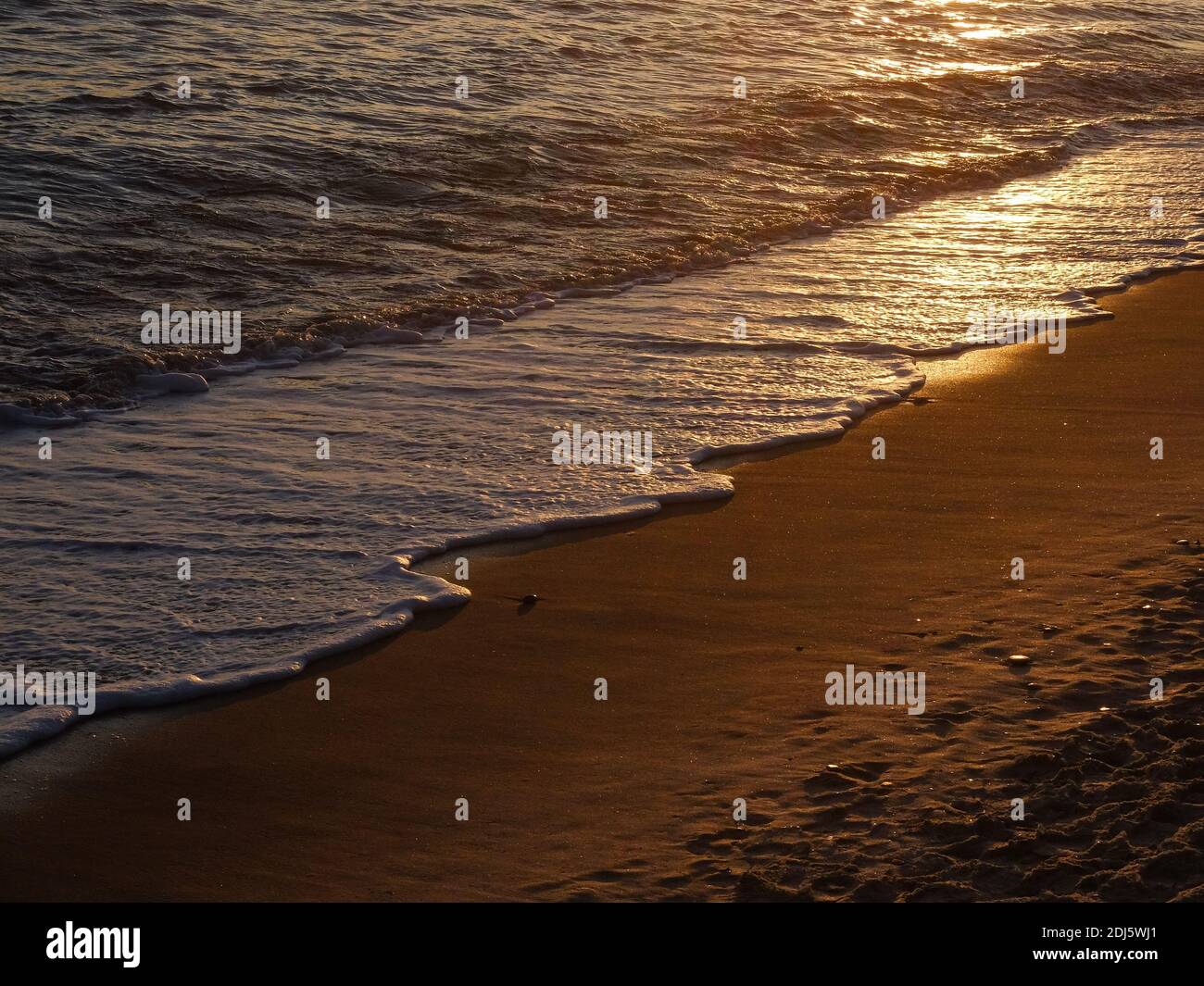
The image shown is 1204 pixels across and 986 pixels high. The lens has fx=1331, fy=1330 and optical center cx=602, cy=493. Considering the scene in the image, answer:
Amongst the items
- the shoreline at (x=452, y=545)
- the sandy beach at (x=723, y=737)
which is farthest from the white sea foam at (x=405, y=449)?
the sandy beach at (x=723, y=737)

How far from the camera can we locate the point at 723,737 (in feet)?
14.6

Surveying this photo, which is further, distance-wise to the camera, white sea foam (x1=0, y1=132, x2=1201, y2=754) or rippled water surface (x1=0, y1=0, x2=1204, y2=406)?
rippled water surface (x1=0, y1=0, x2=1204, y2=406)

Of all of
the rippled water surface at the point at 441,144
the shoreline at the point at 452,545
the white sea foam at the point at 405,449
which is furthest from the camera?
the rippled water surface at the point at 441,144

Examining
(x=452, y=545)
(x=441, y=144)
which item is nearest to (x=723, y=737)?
(x=452, y=545)

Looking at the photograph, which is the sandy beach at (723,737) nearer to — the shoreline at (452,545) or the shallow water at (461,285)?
the shoreline at (452,545)

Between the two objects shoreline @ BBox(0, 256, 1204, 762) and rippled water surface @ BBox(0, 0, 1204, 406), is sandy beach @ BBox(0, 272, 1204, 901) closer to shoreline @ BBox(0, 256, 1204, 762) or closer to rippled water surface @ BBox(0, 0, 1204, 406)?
shoreline @ BBox(0, 256, 1204, 762)

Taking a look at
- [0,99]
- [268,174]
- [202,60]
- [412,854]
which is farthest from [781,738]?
[202,60]

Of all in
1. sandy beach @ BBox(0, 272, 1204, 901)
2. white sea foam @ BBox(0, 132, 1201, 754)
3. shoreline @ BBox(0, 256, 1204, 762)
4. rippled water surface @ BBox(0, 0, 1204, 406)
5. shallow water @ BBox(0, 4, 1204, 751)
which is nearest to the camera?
sandy beach @ BBox(0, 272, 1204, 901)

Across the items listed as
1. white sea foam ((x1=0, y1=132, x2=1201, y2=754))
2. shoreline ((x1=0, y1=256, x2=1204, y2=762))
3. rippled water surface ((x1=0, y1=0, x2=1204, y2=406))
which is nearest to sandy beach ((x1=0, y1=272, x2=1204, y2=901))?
shoreline ((x1=0, y1=256, x2=1204, y2=762))

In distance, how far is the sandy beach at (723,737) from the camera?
12.3 feet

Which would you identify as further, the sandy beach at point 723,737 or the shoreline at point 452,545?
the shoreline at point 452,545

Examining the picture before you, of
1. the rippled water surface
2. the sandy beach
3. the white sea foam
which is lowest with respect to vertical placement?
the sandy beach

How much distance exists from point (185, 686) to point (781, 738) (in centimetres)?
211

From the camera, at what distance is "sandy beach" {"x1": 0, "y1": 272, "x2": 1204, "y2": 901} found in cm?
374
